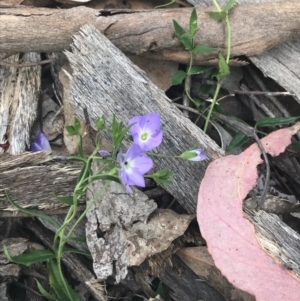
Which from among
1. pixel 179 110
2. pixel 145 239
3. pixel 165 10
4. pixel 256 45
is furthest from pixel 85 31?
pixel 145 239

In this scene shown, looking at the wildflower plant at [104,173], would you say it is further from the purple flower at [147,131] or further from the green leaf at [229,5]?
the green leaf at [229,5]

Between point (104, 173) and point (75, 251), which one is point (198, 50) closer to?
point (104, 173)

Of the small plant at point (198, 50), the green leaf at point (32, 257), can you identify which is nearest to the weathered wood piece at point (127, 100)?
the small plant at point (198, 50)

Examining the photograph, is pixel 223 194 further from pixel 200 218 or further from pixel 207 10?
pixel 207 10

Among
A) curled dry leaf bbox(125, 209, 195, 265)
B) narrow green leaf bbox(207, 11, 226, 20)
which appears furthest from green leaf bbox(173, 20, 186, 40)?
curled dry leaf bbox(125, 209, 195, 265)

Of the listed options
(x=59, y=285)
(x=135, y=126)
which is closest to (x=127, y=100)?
(x=135, y=126)

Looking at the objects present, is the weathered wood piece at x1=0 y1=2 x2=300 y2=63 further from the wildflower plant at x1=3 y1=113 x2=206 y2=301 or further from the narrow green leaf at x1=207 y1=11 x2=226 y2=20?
the wildflower plant at x1=3 y1=113 x2=206 y2=301
